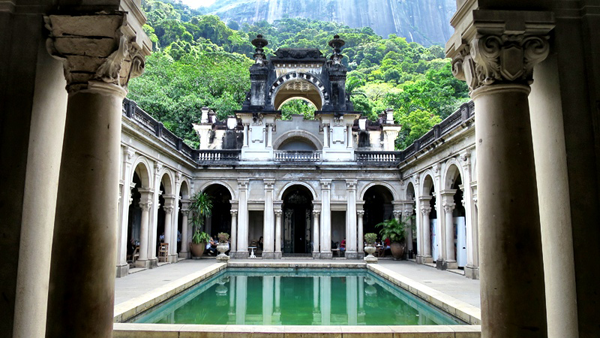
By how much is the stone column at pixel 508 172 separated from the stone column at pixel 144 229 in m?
16.0

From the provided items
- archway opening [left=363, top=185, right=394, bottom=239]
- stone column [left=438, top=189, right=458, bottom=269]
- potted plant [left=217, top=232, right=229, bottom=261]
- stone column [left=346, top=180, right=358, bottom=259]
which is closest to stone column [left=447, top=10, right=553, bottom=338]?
stone column [left=438, top=189, right=458, bottom=269]

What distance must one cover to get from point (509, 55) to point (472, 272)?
12.4m

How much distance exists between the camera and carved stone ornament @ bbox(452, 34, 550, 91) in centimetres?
369

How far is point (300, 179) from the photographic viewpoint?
24.1m

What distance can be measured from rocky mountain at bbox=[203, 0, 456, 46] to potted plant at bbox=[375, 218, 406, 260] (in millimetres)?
105040

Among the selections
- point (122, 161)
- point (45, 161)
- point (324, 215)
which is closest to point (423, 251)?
point (324, 215)

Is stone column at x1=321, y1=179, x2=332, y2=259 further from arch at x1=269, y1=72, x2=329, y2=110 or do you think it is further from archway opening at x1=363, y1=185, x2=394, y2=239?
archway opening at x1=363, y1=185, x2=394, y2=239

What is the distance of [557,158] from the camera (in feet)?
12.5

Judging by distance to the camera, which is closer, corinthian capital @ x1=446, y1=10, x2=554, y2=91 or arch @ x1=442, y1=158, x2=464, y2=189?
corinthian capital @ x1=446, y1=10, x2=554, y2=91

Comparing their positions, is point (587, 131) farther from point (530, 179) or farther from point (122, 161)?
point (122, 161)

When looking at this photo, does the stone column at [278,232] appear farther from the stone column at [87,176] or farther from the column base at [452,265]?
the stone column at [87,176]

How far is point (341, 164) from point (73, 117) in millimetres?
20704

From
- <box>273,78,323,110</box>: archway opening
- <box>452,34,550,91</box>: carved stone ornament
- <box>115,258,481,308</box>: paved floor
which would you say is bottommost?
<box>115,258,481,308</box>: paved floor

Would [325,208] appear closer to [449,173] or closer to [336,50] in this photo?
[449,173]
